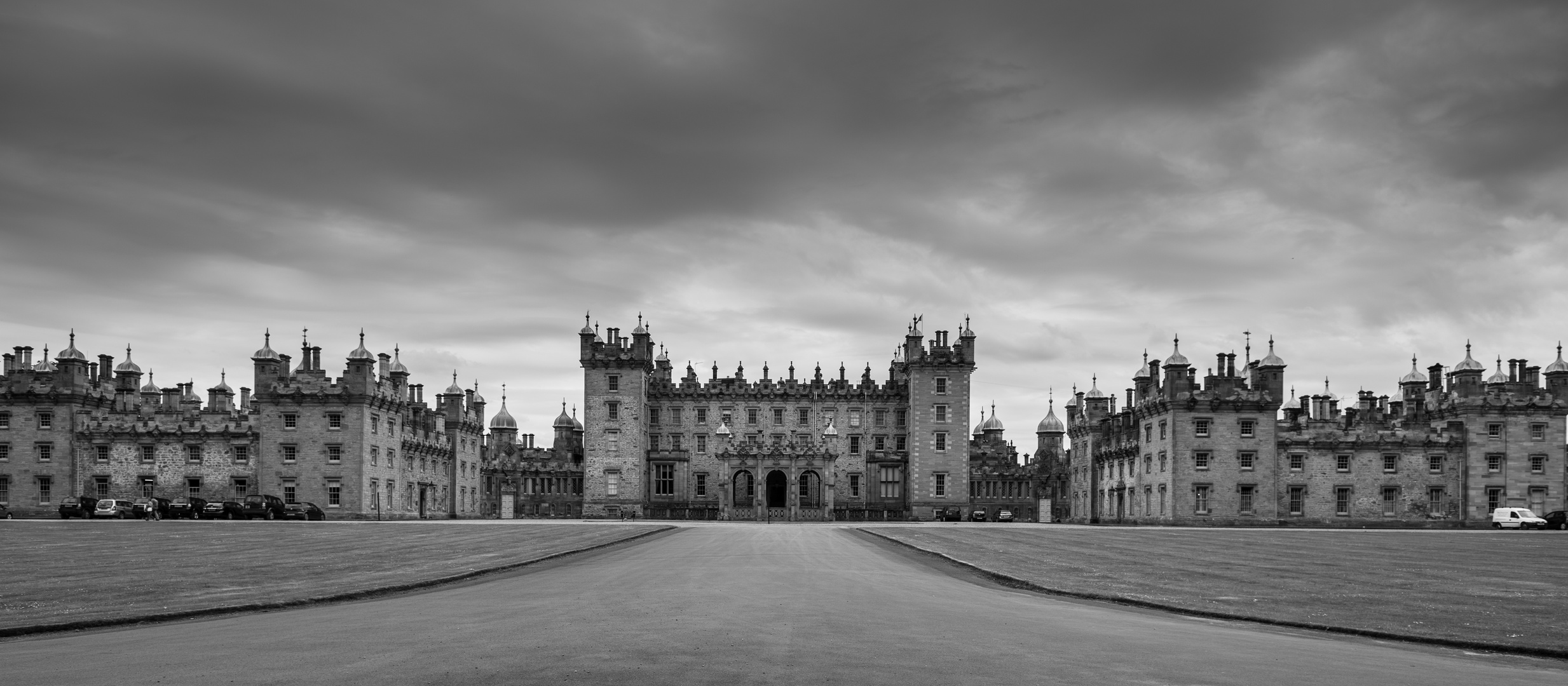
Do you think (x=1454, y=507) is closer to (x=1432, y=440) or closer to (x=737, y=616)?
(x=1432, y=440)

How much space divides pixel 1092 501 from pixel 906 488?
53.6ft

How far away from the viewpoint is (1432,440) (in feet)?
300

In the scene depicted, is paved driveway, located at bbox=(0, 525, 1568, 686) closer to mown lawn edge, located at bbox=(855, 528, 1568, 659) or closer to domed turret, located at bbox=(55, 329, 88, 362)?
mown lawn edge, located at bbox=(855, 528, 1568, 659)

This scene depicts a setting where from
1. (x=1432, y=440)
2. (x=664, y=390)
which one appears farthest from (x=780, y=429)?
(x=1432, y=440)

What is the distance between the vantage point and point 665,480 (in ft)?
371

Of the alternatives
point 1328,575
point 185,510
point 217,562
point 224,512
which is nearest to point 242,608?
point 217,562

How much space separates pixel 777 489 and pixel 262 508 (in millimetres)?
45463

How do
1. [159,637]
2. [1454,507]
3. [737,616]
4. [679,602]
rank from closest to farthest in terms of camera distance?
[159,637], [737,616], [679,602], [1454,507]

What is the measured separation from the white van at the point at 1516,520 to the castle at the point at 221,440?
77.0 m

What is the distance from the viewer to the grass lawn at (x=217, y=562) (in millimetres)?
23297

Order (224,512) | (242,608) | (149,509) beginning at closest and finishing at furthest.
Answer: (242,608) → (149,509) → (224,512)

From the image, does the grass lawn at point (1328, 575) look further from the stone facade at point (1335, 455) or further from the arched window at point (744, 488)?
the arched window at point (744, 488)

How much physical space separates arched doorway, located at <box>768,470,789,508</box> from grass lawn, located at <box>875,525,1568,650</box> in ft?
179

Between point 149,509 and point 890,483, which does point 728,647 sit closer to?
point 149,509
